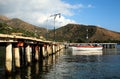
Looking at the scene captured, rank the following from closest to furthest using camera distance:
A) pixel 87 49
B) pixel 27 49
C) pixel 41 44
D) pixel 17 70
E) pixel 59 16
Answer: pixel 17 70 < pixel 27 49 < pixel 41 44 < pixel 59 16 < pixel 87 49

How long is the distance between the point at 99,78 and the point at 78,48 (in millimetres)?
142774

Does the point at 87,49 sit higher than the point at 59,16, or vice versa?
the point at 59,16

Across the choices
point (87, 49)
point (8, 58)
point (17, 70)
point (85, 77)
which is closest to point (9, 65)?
point (8, 58)

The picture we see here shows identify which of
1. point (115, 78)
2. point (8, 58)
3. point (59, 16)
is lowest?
point (115, 78)

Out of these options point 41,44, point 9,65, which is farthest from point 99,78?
point 41,44

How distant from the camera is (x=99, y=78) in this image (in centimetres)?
4609

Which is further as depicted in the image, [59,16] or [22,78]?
[59,16]

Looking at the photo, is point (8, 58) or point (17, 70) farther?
point (17, 70)

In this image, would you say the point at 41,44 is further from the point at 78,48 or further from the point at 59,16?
the point at 78,48

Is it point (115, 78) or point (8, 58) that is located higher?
point (8, 58)

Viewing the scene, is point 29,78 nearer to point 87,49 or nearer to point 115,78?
point 115,78

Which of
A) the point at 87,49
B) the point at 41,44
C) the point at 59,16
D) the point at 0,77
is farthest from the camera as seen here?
the point at 87,49

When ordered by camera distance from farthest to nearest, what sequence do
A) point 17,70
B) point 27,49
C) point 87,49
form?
point 87,49
point 27,49
point 17,70

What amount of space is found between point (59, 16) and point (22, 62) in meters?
100
